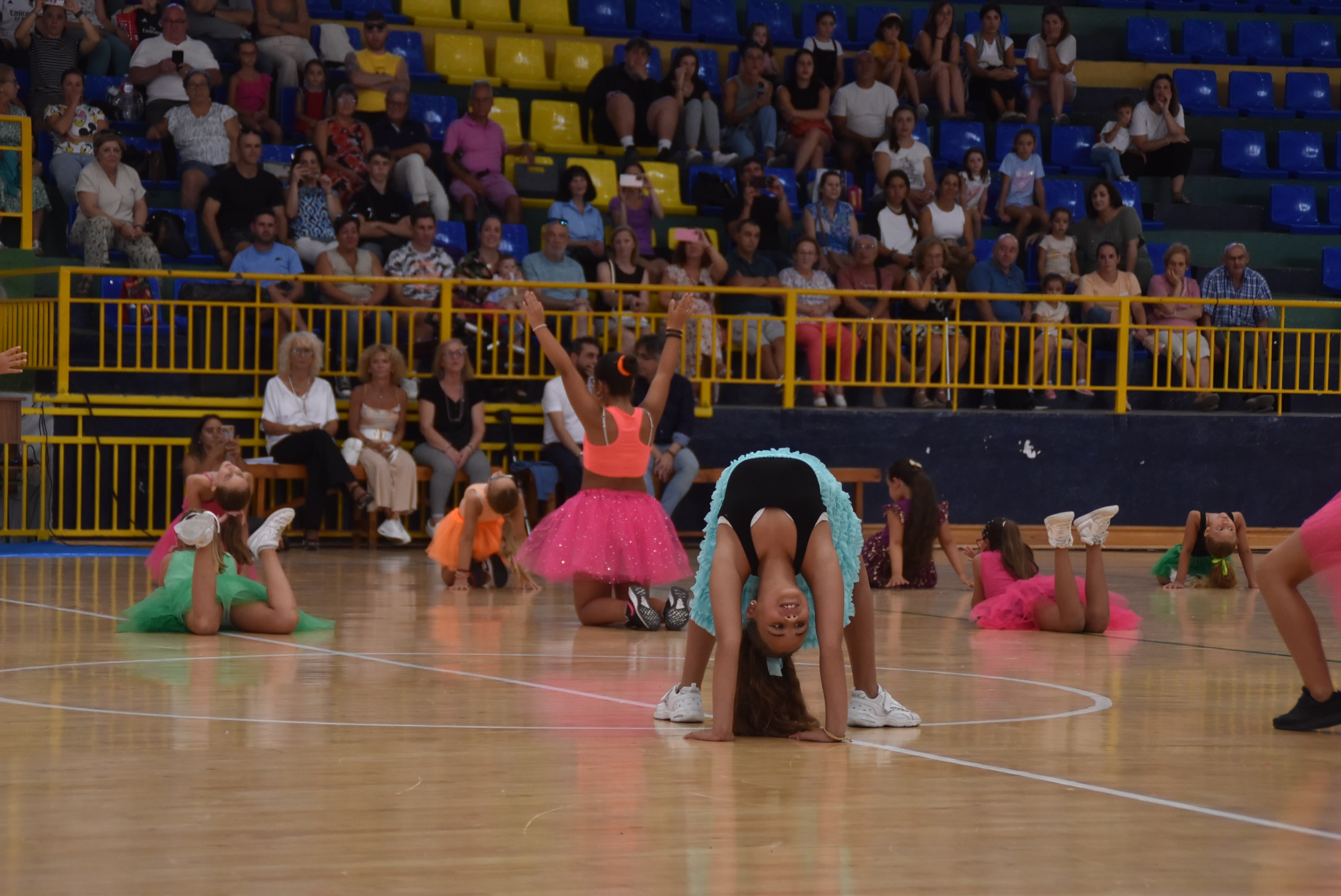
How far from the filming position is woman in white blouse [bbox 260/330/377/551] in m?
12.7

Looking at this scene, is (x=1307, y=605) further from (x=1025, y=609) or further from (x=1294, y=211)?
(x=1294, y=211)

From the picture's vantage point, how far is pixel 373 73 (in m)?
15.2

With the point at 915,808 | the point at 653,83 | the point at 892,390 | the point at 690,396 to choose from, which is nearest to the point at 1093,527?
the point at 915,808

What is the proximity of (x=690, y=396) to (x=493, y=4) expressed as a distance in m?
5.88

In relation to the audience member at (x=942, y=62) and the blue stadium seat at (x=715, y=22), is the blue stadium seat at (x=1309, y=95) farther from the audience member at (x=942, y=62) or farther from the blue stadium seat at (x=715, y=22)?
the blue stadium seat at (x=715, y=22)

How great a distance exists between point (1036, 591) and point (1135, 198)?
938 centimetres

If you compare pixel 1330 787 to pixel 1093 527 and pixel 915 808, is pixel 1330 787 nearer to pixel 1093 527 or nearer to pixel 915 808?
pixel 915 808

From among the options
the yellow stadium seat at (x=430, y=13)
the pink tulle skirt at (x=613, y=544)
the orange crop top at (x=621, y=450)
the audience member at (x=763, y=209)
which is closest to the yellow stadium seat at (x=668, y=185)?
the audience member at (x=763, y=209)

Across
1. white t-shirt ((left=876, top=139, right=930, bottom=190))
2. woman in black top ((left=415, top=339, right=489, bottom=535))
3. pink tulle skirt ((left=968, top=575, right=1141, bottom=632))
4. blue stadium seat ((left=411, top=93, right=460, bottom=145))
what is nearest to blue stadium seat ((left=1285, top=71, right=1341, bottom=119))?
white t-shirt ((left=876, top=139, right=930, bottom=190))

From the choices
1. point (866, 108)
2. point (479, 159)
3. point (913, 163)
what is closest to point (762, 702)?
point (479, 159)

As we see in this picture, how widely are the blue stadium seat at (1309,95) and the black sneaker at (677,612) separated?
12610 millimetres

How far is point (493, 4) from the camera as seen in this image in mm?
17125

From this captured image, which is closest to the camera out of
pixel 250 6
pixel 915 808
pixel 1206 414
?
pixel 915 808

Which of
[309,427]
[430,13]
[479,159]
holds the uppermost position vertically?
[430,13]
